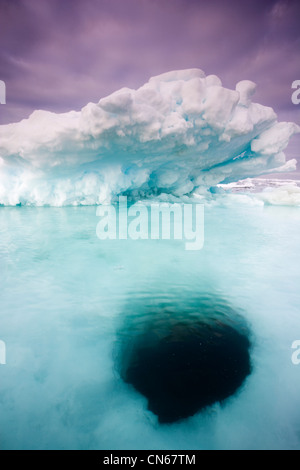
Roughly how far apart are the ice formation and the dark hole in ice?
6.89m

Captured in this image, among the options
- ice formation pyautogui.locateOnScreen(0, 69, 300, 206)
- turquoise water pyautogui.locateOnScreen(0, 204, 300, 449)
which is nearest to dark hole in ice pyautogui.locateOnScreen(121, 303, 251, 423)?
turquoise water pyautogui.locateOnScreen(0, 204, 300, 449)

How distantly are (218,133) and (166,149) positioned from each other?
8.15 feet

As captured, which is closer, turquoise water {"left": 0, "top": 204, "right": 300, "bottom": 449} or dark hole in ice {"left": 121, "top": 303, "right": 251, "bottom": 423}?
turquoise water {"left": 0, "top": 204, "right": 300, "bottom": 449}

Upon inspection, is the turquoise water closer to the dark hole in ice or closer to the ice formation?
the dark hole in ice

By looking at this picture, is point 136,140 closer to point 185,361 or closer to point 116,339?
point 116,339

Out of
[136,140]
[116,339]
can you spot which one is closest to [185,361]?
[116,339]

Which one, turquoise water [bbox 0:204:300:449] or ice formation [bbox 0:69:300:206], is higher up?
ice formation [bbox 0:69:300:206]

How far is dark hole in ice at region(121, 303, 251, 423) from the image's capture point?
165 centimetres

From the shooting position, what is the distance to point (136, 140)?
29.2ft

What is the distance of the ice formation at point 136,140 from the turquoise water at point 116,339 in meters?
4.98

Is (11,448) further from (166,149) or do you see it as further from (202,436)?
(166,149)

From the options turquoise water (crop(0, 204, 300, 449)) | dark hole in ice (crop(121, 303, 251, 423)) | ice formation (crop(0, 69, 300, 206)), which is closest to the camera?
turquoise water (crop(0, 204, 300, 449))

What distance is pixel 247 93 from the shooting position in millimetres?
9469

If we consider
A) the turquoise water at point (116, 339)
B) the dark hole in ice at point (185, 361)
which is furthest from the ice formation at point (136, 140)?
the dark hole in ice at point (185, 361)
